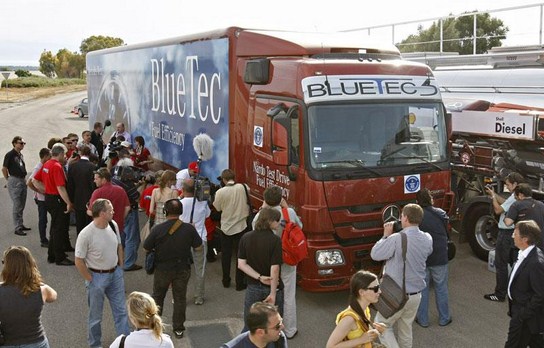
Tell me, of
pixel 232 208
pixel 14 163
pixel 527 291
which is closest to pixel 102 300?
pixel 232 208

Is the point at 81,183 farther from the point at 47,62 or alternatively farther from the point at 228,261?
the point at 47,62

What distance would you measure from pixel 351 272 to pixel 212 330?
5.94 feet

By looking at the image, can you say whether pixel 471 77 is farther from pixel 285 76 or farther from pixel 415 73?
pixel 285 76

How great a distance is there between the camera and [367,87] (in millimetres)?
7348

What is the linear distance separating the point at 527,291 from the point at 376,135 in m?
2.70

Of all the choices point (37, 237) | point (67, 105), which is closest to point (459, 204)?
point (37, 237)

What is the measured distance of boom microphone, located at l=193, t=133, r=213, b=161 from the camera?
9.19 m

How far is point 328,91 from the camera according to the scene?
7133 millimetres

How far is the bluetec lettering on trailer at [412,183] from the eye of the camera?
7494 millimetres

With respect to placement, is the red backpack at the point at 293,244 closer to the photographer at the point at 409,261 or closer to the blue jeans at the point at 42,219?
the photographer at the point at 409,261

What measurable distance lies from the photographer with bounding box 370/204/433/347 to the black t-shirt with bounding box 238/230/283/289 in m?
1.03

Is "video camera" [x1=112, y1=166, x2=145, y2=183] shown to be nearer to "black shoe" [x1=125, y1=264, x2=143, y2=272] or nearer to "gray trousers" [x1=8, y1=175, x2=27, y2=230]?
"black shoe" [x1=125, y1=264, x2=143, y2=272]

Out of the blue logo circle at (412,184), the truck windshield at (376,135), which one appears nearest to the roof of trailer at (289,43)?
the truck windshield at (376,135)

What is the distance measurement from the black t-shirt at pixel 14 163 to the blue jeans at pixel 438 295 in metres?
7.57
